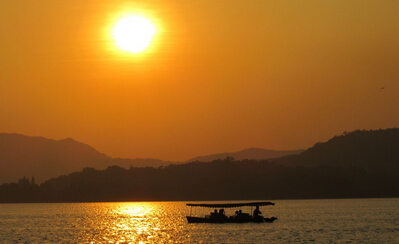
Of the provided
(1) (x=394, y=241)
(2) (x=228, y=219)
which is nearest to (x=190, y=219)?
Result: (2) (x=228, y=219)

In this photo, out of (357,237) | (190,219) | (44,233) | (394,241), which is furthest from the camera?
(190,219)

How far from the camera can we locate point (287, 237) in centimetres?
10569

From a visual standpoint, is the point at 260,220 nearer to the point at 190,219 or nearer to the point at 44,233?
the point at 190,219

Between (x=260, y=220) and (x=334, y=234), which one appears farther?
(x=260, y=220)

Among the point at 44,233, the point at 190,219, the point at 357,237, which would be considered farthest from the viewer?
the point at 190,219

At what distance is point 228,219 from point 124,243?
3654 centimetres

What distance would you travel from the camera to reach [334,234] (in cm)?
11162

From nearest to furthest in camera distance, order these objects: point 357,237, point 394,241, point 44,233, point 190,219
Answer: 1. point 394,241
2. point 357,237
3. point 44,233
4. point 190,219

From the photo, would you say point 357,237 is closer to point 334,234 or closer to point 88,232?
point 334,234

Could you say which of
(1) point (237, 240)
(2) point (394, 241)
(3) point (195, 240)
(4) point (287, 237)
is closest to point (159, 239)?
(3) point (195, 240)

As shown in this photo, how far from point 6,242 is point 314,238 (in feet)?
182

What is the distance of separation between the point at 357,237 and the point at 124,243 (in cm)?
4174

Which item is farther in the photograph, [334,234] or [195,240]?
[334,234]

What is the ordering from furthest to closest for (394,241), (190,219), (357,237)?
(190,219)
(357,237)
(394,241)
